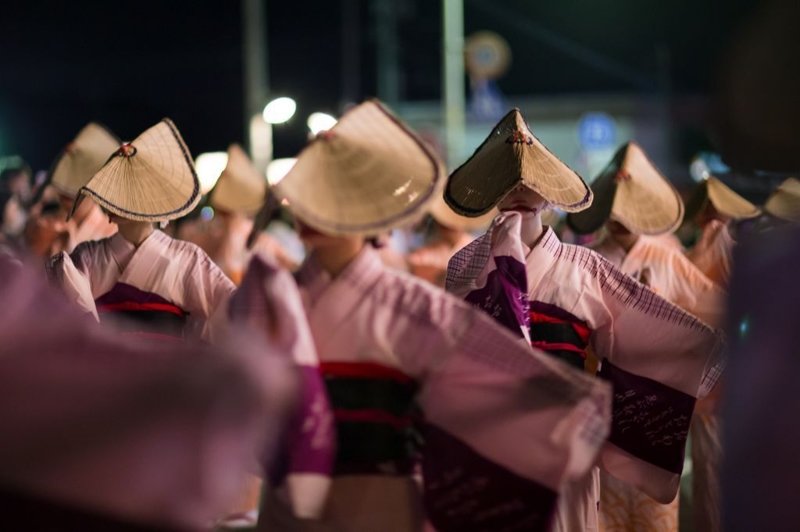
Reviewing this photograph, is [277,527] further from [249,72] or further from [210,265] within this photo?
[249,72]

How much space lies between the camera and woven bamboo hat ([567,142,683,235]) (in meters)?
6.31

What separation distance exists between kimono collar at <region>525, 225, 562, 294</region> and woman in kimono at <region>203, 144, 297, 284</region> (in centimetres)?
516

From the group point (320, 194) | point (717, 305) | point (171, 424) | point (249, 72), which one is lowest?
point (249, 72)

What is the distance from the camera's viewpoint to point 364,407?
357 centimetres

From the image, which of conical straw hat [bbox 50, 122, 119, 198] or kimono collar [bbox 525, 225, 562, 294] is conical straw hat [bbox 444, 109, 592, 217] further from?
conical straw hat [bbox 50, 122, 119, 198]

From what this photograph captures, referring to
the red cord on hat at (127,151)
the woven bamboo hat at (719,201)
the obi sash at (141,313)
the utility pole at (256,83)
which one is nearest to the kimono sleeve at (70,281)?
the obi sash at (141,313)

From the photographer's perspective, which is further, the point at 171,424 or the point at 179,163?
the point at 179,163

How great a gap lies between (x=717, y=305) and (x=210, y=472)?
4262mm

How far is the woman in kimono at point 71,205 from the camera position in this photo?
697cm

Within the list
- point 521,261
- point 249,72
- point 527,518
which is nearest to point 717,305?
point 521,261

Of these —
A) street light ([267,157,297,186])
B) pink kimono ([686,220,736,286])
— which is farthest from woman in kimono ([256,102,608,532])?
pink kimono ([686,220,736,286])

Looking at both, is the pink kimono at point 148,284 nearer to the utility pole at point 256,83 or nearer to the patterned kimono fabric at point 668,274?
the patterned kimono fabric at point 668,274

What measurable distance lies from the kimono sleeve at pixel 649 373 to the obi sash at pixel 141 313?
6.15 ft

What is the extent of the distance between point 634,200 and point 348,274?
3080 mm
